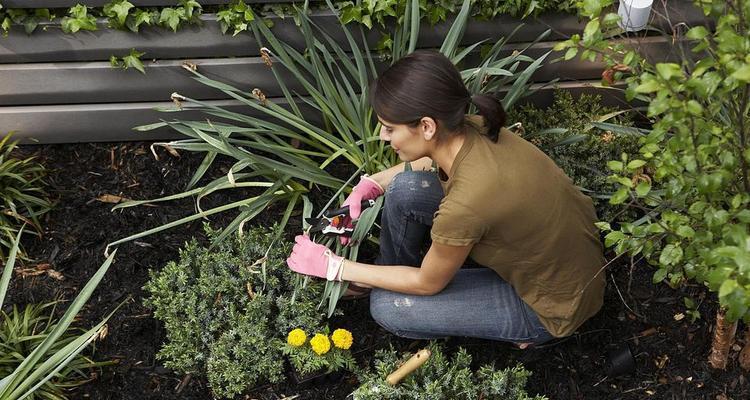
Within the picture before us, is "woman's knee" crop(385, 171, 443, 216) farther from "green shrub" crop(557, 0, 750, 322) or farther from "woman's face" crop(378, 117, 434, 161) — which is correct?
"green shrub" crop(557, 0, 750, 322)

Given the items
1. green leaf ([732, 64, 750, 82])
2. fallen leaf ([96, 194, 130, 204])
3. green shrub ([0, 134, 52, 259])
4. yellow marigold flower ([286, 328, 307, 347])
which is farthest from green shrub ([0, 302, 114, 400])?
green leaf ([732, 64, 750, 82])

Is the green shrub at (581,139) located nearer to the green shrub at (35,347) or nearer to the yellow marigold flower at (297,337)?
the yellow marigold flower at (297,337)

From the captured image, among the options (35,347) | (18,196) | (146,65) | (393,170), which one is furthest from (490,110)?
(18,196)

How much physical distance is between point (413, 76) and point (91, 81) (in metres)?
1.49

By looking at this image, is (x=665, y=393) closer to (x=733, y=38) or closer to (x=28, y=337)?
Result: (x=733, y=38)

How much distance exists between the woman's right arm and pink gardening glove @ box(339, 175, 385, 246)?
0.02m

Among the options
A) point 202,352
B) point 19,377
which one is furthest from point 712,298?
point 19,377

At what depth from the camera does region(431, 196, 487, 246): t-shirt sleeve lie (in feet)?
6.42

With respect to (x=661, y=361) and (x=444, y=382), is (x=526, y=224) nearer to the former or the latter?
(x=444, y=382)

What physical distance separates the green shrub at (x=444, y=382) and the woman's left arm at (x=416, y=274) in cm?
20

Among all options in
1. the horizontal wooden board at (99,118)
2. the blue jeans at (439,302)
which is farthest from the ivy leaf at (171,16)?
the blue jeans at (439,302)

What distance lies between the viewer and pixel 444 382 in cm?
222

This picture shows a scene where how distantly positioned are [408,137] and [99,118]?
1.52m

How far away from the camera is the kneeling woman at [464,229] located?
1.94 meters
